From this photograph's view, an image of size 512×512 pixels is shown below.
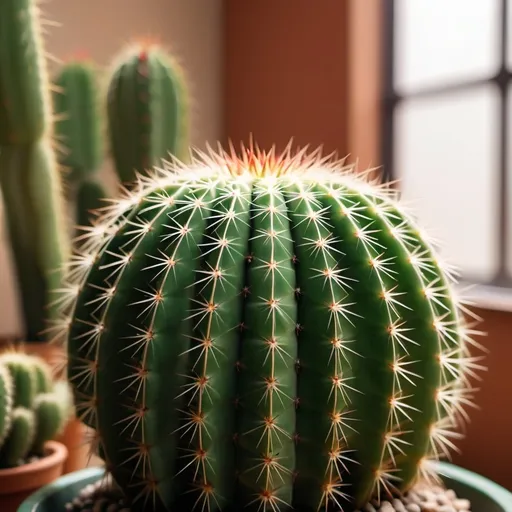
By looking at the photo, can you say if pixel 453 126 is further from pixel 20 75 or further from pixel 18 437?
pixel 18 437

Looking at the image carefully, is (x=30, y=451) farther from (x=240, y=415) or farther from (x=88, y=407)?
(x=240, y=415)

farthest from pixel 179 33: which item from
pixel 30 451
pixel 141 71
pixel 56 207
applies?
pixel 30 451

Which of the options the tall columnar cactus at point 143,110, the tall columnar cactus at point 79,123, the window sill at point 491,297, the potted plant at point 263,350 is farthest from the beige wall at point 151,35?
the potted plant at point 263,350

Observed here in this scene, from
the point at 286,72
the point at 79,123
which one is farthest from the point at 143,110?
the point at 286,72

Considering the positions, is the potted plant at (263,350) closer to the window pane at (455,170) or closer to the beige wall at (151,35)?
the window pane at (455,170)

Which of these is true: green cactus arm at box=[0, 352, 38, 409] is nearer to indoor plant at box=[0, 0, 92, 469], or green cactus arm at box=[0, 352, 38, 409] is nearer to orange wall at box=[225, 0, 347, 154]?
indoor plant at box=[0, 0, 92, 469]

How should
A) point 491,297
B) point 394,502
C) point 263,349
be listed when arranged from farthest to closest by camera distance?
point 491,297, point 394,502, point 263,349

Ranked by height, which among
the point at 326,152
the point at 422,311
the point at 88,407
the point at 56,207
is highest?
the point at 326,152
